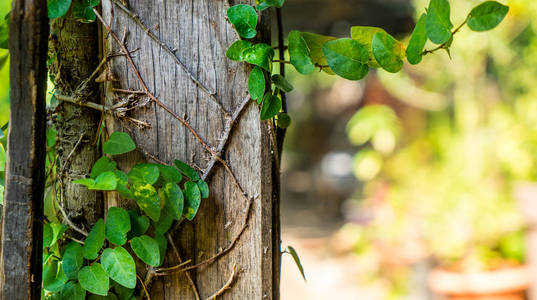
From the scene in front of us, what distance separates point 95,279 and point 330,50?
0.47 metres

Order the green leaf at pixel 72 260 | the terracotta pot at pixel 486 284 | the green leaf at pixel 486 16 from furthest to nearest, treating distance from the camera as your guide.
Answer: the terracotta pot at pixel 486 284
the green leaf at pixel 72 260
the green leaf at pixel 486 16

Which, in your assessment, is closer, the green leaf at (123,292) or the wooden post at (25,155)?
the wooden post at (25,155)

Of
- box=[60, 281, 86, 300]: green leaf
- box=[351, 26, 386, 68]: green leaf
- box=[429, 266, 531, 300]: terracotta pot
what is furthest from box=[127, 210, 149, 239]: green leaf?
box=[429, 266, 531, 300]: terracotta pot

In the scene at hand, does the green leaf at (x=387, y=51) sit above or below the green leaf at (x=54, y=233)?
above

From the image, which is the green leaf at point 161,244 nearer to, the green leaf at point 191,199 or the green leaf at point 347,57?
the green leaf at point 191,199

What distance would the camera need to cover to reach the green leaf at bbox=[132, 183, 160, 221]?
64cm

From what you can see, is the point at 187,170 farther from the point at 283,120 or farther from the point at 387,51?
the point at 387,51

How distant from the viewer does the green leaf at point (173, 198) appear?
2.16 feet

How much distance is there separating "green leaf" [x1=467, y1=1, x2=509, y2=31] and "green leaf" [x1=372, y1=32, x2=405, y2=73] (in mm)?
102

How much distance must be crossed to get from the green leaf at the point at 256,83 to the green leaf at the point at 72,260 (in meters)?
0.35

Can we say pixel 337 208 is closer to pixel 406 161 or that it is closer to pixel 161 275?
pixel 406 161

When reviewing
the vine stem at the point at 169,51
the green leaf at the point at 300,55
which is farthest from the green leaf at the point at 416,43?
the vine stem at the point at 169,51

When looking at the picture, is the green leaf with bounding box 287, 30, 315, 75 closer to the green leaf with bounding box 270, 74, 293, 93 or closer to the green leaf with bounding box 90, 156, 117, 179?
the green leaf with bounding box 270, 74, 293, 93

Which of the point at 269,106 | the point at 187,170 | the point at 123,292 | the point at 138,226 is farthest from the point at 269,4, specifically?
the point at 123,292
